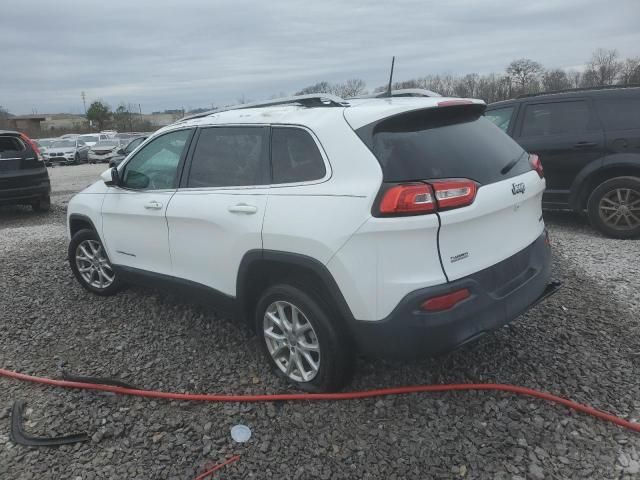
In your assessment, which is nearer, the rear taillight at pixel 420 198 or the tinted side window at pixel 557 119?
the rear taillight at pixel 420 198

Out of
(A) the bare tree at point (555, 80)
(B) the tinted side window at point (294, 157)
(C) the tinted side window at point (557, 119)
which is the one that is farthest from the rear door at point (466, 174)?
(A) the bare tree at point (555, 80)

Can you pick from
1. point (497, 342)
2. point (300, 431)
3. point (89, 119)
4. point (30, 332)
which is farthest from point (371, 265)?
point (89, 119)

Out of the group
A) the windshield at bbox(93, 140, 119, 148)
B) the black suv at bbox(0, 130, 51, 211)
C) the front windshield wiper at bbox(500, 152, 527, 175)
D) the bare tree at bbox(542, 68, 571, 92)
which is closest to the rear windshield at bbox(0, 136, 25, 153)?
the black suv at bbox(0, 130, 51, 211)

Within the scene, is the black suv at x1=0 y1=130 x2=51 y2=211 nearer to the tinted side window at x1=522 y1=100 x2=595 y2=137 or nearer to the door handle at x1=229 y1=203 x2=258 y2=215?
the door handle at x1=229 y1=203 x2=258 y2=215

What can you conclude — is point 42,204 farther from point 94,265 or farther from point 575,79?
point 575,79

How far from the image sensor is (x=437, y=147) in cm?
277

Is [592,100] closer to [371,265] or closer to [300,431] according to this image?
[371,265]

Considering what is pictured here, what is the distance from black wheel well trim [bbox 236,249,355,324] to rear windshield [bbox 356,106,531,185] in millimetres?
596

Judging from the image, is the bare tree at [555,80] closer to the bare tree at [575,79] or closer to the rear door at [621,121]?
the bare tree at [575,79]

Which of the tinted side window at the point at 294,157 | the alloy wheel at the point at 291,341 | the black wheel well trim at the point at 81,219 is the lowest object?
the alloy wheel at the point at 291,341

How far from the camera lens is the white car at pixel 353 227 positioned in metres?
2.54

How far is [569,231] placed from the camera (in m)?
6.55

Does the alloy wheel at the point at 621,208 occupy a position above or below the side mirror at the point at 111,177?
below

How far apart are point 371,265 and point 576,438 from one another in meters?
1.38
